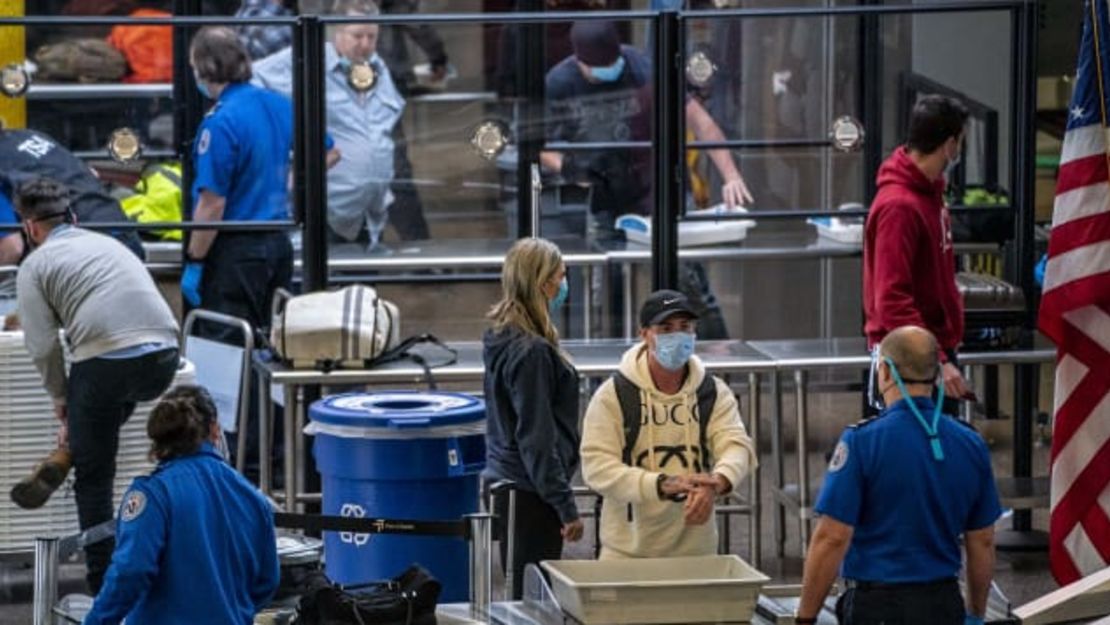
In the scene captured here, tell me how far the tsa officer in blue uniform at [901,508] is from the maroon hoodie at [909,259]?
2091 millimetres

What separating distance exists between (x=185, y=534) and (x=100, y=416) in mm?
2621

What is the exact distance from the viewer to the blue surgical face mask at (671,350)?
8711mm

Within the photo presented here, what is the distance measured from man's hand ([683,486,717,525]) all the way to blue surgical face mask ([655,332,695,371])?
1.51 feet

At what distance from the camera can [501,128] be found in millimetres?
12648

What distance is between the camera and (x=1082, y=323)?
10.6 m

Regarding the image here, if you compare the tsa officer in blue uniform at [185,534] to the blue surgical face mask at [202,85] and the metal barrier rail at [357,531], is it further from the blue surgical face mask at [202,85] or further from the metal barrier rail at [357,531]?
the blue surgical face mask at [202,85]

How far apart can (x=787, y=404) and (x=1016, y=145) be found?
3.24 metres

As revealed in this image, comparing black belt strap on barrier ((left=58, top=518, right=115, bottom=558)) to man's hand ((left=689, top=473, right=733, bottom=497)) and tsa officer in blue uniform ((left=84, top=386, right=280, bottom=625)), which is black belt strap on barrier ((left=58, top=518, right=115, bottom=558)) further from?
man's hand ((left=689, top=473, right=733, bottom=497))

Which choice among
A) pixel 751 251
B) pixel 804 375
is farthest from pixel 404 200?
pixel 804 375

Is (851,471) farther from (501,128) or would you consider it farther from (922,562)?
(501,128)

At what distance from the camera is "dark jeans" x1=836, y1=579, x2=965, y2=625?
761 cm

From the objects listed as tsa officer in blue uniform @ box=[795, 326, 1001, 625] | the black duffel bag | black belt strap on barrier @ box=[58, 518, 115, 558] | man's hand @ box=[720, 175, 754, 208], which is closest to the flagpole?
man's hand @ box=[720, 175, 754, 208]

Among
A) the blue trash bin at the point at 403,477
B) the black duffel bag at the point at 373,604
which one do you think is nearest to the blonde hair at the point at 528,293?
the blue trash bin at the point at 403,477

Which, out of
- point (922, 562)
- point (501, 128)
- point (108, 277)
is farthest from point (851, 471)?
point (501, 128)
